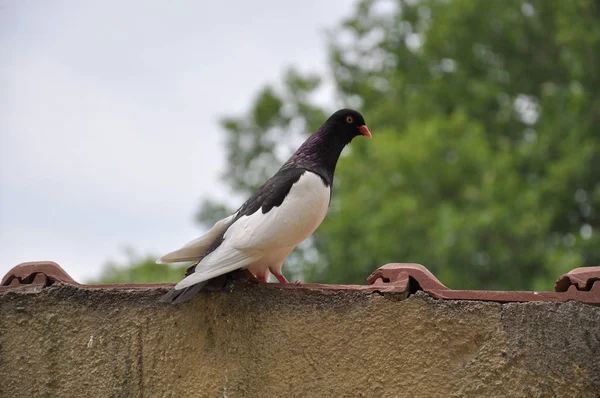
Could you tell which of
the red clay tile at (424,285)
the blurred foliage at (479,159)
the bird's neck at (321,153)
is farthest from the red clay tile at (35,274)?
the blurred foliage at (479,159)

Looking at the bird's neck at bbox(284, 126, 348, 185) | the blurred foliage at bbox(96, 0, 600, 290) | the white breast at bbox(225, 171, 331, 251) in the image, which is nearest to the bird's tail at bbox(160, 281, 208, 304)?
the white breast at bbox(225, 171, 331, 251)

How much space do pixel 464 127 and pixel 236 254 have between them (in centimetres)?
1350

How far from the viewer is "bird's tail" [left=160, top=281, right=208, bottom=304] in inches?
124

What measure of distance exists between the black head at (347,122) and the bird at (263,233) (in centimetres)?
32

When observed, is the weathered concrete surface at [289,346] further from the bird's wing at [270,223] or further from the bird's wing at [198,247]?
the bird's wing at [198,247]

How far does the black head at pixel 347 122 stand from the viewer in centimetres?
412

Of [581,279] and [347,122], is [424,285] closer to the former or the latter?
[581,279]

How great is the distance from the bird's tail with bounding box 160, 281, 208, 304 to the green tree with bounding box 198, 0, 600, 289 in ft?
34.0

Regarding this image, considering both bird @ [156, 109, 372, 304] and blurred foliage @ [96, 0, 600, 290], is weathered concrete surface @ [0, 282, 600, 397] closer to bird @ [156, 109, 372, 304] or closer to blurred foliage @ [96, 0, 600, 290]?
bird @ [156, 109, 372, 304]

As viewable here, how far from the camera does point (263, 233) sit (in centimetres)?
342

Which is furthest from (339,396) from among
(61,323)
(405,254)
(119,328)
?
(405,254)

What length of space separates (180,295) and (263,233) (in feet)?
1.40

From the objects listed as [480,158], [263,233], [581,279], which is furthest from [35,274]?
[480,158]

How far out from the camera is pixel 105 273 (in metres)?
23.7
